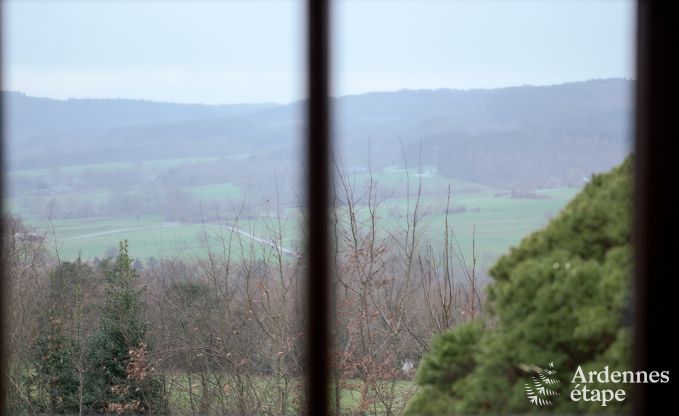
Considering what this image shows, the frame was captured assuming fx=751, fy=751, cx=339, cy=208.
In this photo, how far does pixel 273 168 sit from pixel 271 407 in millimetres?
1571

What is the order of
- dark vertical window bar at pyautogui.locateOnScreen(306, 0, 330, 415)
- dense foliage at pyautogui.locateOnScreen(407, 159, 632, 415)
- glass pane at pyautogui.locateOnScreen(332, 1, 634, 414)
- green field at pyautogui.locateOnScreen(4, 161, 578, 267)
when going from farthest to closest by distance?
green field at pyautogui.locateOnScreen(4, 161, 578, 267), glass pane at pyautogui.locateOnScreen(332, 1, 634, 414), dense foliage at pyautogui.locateOnScreen(407, 159, 632, 415), dark vertical window bar at pyautogui.locateOnScreen(306, 0, 330, 415)

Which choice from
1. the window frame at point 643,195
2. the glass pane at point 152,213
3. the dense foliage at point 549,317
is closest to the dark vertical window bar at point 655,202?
the window frame at point 643,195

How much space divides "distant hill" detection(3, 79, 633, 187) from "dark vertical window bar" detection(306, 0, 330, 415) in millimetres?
3145

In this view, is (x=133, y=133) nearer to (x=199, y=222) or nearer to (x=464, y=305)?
(x=199, y=222)

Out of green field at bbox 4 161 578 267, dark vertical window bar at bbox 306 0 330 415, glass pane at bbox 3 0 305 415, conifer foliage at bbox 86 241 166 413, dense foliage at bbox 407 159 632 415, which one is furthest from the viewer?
conifer foliage at bbox 86 241 166 413

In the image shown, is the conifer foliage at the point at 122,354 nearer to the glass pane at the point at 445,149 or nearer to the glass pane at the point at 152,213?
the glass pane at the point at 152,213

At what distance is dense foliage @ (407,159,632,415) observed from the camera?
1.74 metres

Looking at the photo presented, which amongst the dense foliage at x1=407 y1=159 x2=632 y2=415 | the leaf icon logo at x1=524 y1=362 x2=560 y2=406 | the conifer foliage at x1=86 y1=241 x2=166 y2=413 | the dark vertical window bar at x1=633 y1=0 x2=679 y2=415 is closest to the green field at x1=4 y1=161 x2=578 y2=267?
the conifer foliage at x1=86 y1=241 x2=166 y2=413

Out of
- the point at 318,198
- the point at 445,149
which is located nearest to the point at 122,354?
the point at 445,149

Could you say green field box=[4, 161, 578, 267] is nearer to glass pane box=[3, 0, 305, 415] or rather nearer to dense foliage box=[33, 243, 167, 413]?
glass pane box=[3, 0, 305, 415]

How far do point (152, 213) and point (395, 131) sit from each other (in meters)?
1.76

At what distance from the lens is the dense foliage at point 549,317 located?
1741mm

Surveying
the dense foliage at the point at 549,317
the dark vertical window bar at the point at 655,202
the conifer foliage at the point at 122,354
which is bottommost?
the conifer foliage at the point at 122,354

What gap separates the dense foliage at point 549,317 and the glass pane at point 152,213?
303 centimetres
